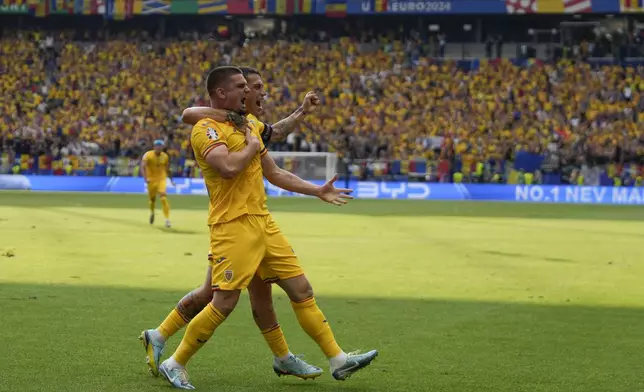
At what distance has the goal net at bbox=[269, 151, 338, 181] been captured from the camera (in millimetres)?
47156

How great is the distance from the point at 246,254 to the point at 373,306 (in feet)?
17.8

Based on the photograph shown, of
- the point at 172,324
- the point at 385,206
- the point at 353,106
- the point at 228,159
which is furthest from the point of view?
the point at 353,106

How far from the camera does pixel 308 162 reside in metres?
47.3

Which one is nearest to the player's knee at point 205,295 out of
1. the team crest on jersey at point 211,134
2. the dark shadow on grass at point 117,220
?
the team crest on jersey at point 211,134

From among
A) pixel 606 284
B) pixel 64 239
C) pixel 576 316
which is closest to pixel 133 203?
pixel 64 239

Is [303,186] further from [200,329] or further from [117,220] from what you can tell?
[117,220]

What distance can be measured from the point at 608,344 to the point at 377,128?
41.8 meters

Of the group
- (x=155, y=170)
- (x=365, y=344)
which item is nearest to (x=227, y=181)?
(x=365, y=344)

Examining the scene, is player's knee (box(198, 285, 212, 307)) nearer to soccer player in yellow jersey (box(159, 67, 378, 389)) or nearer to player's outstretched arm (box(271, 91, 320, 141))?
soccer player in yellow jersey (box(159, 67, 378, 389))

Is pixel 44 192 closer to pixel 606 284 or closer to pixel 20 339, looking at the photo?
pixel 606 284

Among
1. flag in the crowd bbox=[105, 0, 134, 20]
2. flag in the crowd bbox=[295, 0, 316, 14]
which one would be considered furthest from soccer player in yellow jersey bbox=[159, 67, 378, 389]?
flag in the crowd bbox=[105, 0, 134, 20]

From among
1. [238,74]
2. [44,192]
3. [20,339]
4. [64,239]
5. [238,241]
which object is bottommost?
[44,192]

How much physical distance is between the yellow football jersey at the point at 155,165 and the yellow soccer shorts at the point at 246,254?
2006 centimetres

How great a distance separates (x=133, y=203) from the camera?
126ft
